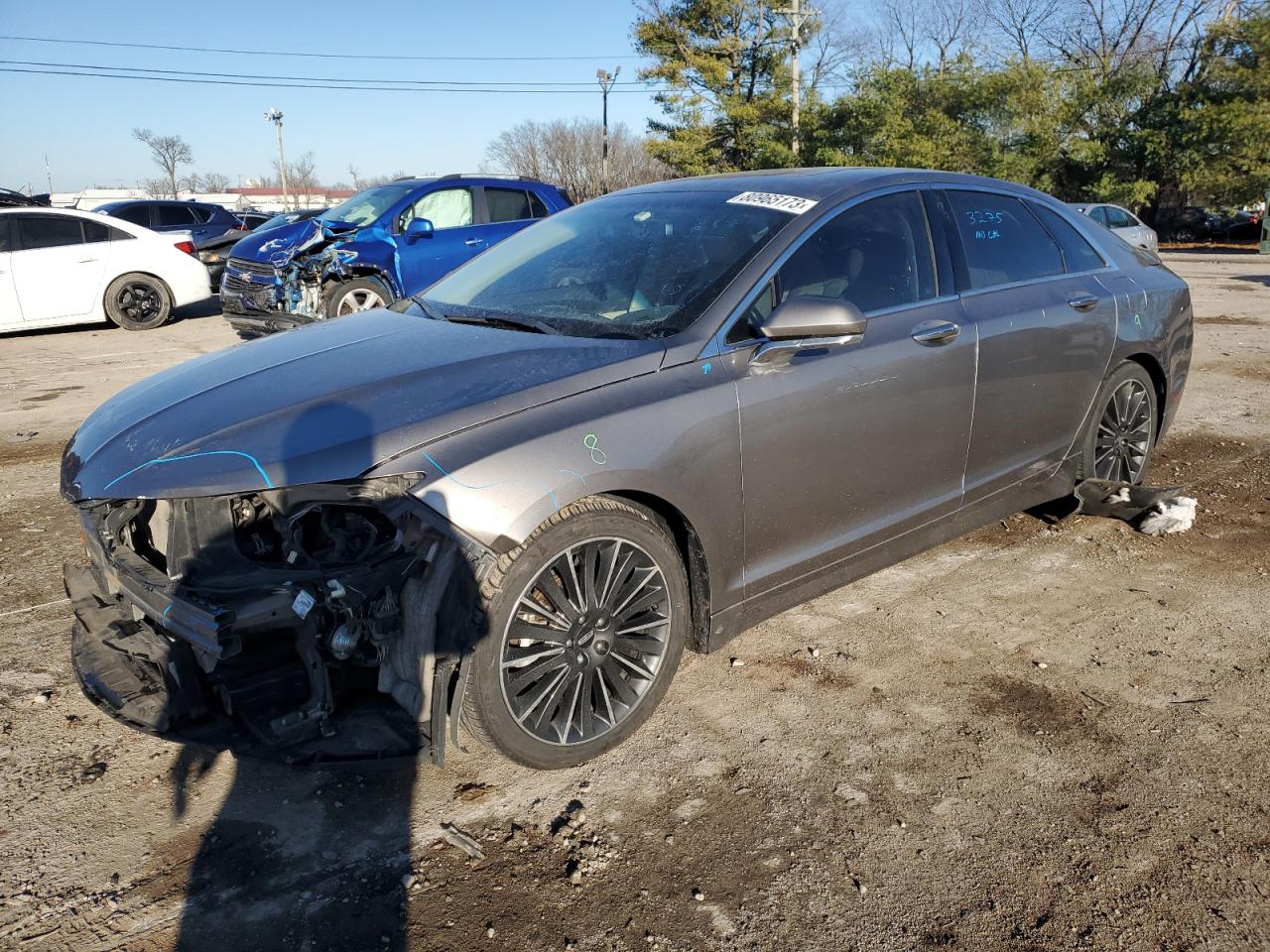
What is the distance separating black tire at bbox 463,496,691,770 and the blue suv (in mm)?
7017

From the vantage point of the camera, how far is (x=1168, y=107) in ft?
109

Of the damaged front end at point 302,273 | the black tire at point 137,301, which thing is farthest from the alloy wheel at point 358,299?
the black tire at point 137,301

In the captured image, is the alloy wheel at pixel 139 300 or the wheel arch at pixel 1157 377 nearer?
the wheel arch at pixel 1157 377

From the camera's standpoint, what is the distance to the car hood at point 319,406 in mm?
2496

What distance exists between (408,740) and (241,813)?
1.95ft

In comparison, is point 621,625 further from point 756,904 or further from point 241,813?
point 241,813

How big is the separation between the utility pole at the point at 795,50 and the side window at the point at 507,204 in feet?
81.5

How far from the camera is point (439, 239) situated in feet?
32.7

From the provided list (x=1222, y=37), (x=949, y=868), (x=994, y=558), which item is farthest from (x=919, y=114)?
(x=949, y=868)

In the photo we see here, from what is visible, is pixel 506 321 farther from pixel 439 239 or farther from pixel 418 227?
pixel 439 239

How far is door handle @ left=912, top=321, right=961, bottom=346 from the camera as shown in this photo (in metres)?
3.53

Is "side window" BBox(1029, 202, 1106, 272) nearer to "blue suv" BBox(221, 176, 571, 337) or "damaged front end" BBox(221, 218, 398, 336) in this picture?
"blue suv" BBox(221, 176, 571, 337)

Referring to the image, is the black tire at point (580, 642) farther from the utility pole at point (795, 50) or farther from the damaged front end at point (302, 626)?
the utility pole at point (795, 50)

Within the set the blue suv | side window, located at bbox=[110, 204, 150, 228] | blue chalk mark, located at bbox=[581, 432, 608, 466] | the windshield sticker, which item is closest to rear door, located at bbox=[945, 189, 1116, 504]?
the windshield sticker
